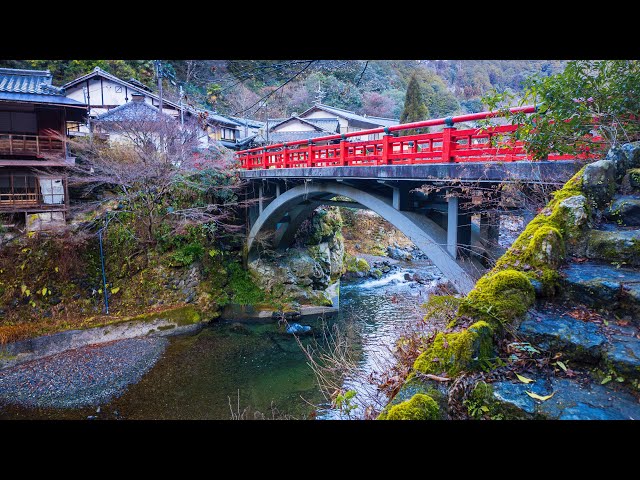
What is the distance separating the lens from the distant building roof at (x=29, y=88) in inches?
512

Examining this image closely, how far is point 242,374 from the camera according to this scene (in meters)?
10.1

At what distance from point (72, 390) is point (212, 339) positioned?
13.3 feet

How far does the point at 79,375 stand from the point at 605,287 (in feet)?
36.3

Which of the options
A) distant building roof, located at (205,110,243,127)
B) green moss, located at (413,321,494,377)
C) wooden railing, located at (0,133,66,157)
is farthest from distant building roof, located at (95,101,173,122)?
green moss, located at (413,321,494,377)

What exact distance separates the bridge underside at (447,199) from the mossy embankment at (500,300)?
111cm

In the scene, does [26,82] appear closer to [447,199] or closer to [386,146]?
[386,146]

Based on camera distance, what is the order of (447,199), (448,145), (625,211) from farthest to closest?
1. (447,199)
2. (448,145)
3. (625,211)

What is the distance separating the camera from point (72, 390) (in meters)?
8.95

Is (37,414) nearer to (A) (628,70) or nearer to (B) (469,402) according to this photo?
(B) (469,402)

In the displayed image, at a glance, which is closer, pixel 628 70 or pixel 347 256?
pixel 628 70

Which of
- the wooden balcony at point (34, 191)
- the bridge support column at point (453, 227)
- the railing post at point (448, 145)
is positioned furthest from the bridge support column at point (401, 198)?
the wooden balcony at point (34, 191)

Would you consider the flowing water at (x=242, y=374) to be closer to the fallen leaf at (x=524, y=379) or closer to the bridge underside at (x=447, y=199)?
the bridge underside at (x=447, y=199)

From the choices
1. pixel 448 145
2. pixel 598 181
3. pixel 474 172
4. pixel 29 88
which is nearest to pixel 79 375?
pixel 448 145
